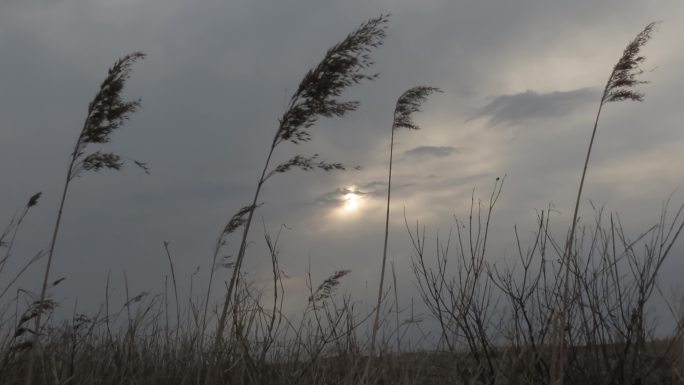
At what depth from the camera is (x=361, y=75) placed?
2803 mm

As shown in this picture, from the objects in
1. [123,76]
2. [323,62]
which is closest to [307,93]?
[323,62]

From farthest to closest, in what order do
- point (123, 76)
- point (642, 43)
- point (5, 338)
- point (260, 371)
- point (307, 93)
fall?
point (5, 338)
point (642, 43)
point (260, 371)
point (123, 76)
point (307, 93)

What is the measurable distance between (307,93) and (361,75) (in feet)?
0.93

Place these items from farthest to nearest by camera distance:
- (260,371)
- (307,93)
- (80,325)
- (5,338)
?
1. (80,325)
2. (5,338)
3. (260,371)
4. (307,93)

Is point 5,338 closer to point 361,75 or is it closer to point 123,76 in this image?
point 123,76

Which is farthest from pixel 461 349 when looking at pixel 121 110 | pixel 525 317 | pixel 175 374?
pixel 121 110

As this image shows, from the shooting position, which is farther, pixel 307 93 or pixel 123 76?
pixel 123 76

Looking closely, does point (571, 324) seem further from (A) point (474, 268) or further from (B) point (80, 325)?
(B) point (80, 325)

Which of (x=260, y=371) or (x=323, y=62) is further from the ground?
(x=323, y=62)

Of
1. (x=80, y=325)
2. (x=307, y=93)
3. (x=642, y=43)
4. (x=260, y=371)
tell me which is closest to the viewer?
(x=307, y=93)

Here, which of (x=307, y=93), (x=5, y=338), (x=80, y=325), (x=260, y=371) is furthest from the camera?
(x=80, y=325)

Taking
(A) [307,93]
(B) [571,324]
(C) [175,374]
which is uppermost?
(A) [307,93]

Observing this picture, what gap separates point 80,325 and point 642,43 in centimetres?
470

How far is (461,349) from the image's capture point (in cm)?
488
